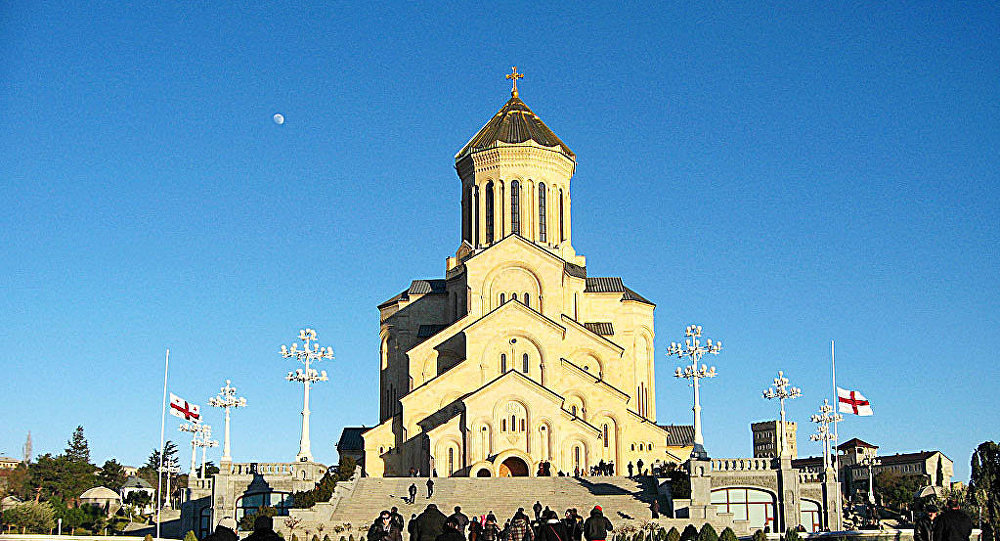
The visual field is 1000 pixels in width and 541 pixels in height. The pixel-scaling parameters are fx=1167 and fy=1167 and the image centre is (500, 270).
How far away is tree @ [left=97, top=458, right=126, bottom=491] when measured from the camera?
82375mm

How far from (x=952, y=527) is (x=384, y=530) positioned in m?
10.3

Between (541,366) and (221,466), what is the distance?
15.1 m

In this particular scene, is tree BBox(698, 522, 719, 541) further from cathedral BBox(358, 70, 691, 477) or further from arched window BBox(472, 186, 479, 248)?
arched window BBox(472, 186, 479, 248)

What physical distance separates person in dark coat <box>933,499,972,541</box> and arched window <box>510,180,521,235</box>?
4381 cm

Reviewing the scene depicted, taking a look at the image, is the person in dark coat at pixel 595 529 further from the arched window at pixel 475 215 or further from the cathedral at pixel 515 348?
the arched window at pixel 475 215

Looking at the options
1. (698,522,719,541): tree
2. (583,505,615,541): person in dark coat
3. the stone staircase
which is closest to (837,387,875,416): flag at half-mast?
the stone staircase

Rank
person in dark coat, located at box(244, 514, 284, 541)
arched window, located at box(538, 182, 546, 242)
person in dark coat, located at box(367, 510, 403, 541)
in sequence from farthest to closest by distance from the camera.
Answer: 1. arched window, located at box(538, 182, 546, 242)
2. person in dark coat, located at box(367, 510, 403, 541)
3. person in dark coat, located at box(244, 514, 284, 541)

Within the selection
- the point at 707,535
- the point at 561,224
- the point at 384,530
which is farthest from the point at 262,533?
the point at 561,224

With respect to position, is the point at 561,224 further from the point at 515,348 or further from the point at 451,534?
the point at 451,534

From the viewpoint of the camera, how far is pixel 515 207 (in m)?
59.6

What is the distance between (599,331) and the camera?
189 feet

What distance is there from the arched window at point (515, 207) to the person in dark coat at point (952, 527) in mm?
43806

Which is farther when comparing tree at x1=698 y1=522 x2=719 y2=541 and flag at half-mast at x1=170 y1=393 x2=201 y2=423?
flag at half-mast at x1=170 y1=393 x2=201 y2=423

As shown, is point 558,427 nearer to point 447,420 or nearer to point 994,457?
point 447,420
